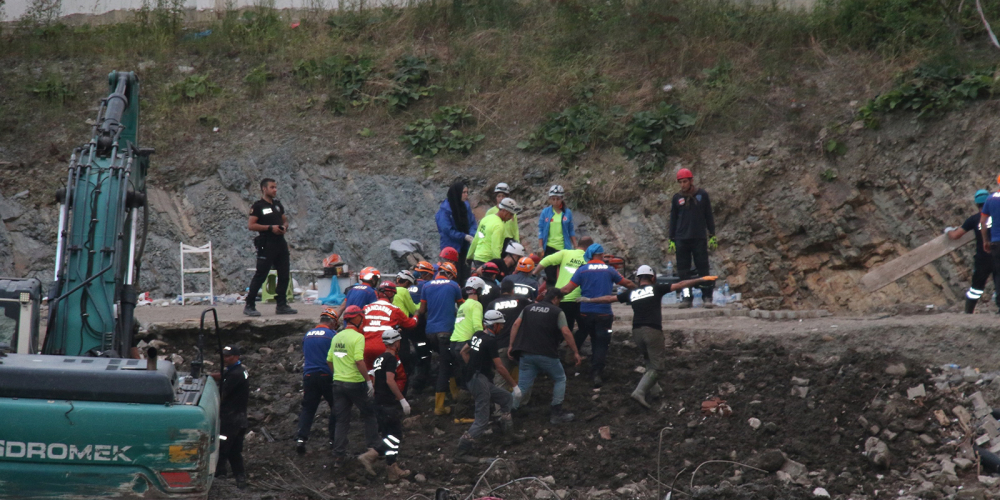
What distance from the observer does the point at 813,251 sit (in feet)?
55.1

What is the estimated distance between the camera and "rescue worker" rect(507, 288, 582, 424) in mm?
10773

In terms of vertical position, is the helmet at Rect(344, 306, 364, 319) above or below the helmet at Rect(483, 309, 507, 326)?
above

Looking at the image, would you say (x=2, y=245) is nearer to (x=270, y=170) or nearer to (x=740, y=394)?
(x=270, y=170)

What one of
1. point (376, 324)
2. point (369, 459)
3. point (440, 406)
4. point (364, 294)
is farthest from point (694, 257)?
point (369, 459)

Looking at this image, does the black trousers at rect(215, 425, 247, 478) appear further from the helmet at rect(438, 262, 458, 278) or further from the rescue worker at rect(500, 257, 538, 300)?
the rescue worker at rect(500, 257, 538, 300)

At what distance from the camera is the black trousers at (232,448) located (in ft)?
32.6

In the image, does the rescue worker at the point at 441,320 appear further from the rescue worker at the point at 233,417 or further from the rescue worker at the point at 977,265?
the rescue worker at the point at 977,265

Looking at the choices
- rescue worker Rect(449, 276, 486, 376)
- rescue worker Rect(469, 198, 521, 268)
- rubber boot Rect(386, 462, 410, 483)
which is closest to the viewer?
rubber boot Rect(386, 462, 410, 483)

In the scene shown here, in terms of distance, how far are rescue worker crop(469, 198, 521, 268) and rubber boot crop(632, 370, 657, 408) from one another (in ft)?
8.82

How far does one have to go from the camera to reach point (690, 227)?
13109mm

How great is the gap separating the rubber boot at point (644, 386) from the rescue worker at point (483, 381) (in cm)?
152

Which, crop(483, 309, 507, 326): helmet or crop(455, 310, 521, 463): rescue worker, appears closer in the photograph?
crop(455, 310, 521, 463): rescue worker

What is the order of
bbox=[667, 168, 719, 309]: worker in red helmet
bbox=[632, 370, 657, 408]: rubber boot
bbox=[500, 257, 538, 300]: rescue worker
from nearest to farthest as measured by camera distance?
bbox=[632, 370, 657, 408]: rubber boot, bbox=[500, 257, 538, 300]: rescue worker, bbox=[667, 168, 719, 309]: worker in red helmet

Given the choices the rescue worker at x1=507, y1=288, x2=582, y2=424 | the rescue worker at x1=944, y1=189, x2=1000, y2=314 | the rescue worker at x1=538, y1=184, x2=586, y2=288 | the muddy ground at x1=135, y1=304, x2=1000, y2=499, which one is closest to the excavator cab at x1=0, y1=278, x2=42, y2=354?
the muddy ground at x1=135, y1=304, x2=1000, y2=499
